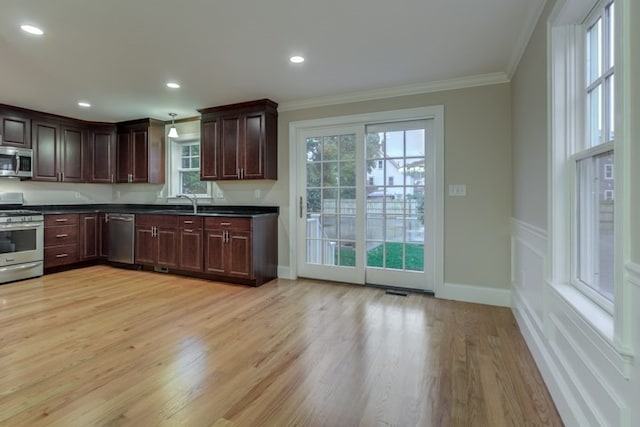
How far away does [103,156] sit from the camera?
18.2 ft

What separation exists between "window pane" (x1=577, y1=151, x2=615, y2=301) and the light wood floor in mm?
718

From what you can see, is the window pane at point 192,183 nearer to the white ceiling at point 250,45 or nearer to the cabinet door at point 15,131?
the white ceiling at point 250,45

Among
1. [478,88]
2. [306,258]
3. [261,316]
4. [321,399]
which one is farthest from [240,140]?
[321,399]

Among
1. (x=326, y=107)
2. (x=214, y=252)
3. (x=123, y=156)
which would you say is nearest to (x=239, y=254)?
(x=214, y=252)

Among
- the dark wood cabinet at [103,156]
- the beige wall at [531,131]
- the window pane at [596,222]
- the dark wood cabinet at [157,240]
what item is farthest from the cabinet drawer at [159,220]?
the window pane at [596,222]

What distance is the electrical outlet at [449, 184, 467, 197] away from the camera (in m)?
3.50

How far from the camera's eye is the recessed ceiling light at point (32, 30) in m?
2.42

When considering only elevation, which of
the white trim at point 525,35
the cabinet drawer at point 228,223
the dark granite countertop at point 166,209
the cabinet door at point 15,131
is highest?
the white trim at point 525,35

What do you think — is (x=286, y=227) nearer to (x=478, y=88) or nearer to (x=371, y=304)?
(x=371, y=304)

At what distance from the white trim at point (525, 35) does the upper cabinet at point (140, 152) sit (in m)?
4.92

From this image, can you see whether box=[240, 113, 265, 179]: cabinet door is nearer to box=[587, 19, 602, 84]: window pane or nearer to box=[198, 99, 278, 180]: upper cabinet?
box=[198, 99, 278, 180]: upper cabinet

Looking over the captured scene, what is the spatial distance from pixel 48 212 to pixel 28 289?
1.34 metres

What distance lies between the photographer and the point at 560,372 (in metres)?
1.69

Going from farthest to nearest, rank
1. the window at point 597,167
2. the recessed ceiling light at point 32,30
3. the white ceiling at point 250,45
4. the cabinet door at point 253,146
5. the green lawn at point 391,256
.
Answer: the cabinet door at point 253,146 → the green lawn at point 391,256 → the recessed ceiling light at point 32,30 → the white ceiling at point 250,45 → the window at point 597,167
